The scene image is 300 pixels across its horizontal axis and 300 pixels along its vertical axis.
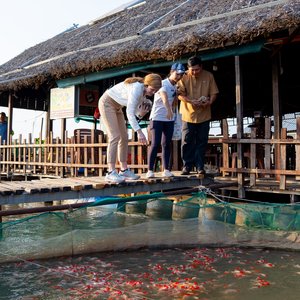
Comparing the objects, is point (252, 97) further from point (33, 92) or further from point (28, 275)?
point (28, 275)

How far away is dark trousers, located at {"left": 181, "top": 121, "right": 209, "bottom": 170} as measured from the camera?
6594 mm

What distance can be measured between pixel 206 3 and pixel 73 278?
6784 mm

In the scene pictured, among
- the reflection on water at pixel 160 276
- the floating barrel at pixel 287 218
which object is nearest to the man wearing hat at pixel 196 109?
the floating barrel at pixel 287 218

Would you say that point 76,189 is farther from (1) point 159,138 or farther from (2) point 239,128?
(2) point 239,128

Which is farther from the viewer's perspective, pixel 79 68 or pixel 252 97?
pixel 252 97

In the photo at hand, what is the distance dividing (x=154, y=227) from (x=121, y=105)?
1814 millimetres

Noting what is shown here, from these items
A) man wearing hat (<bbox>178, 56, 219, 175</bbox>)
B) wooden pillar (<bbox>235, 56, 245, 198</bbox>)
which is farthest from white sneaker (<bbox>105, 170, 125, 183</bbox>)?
wooden pillar (<bbox>235, 56, 245, 198</bbox>)

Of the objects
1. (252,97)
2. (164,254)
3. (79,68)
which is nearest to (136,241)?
(164,254)

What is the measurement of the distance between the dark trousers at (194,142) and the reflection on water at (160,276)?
161 cm

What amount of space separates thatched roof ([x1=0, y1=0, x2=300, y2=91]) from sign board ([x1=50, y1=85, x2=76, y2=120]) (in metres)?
0.40

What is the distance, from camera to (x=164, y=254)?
5.66m

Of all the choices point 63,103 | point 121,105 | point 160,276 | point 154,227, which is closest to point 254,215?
point 154,227

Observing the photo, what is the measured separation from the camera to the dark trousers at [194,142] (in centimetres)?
659

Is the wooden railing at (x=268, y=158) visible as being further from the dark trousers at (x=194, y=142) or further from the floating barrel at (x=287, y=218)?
the floating barrel at (x=287, y=218)
